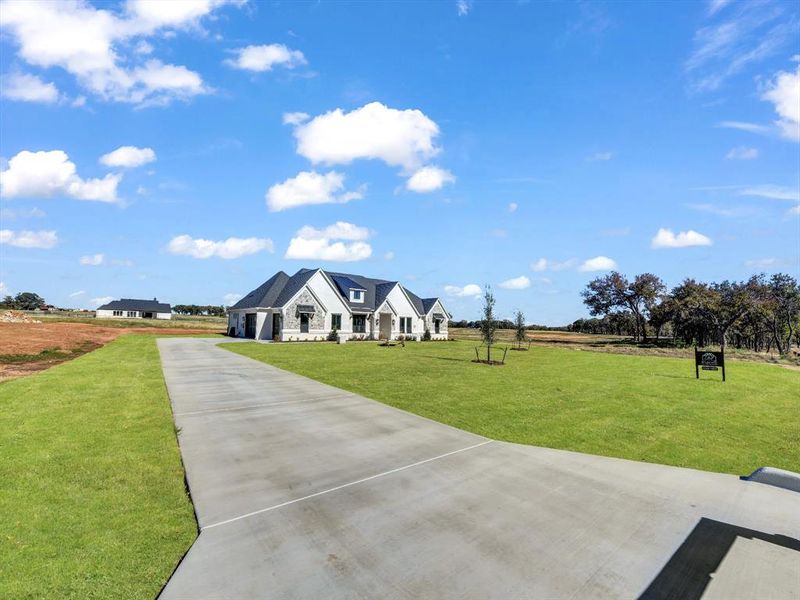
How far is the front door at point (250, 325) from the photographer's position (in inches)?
1615

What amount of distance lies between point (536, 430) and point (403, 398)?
4.35 meters

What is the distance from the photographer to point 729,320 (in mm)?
46094

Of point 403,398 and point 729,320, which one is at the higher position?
point 729,320

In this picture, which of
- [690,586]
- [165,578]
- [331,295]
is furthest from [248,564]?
[331,295]

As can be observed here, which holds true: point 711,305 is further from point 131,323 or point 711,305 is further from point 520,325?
point 131,323

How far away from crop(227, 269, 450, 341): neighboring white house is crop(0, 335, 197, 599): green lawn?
28.6 meters

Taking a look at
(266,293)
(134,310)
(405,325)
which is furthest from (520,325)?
(134,310)

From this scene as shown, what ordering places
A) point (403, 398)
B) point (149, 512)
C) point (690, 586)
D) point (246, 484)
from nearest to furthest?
point (690, 586), point (149, 512), point (246, 484), point (403, 398)

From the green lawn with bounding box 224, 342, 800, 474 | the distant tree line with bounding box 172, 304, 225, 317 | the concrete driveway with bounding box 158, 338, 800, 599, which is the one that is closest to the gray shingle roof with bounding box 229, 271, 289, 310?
the green lawn with bounding box 224, 342, 800, 474

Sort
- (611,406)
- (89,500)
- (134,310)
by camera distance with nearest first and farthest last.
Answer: (89,500)
(611,406)
(134,310)

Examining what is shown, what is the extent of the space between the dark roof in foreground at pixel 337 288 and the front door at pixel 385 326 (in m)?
2.00

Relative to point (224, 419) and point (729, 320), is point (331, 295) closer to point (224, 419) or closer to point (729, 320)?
point (224, 419)

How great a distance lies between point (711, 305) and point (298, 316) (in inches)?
1865

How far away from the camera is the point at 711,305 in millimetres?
45375
